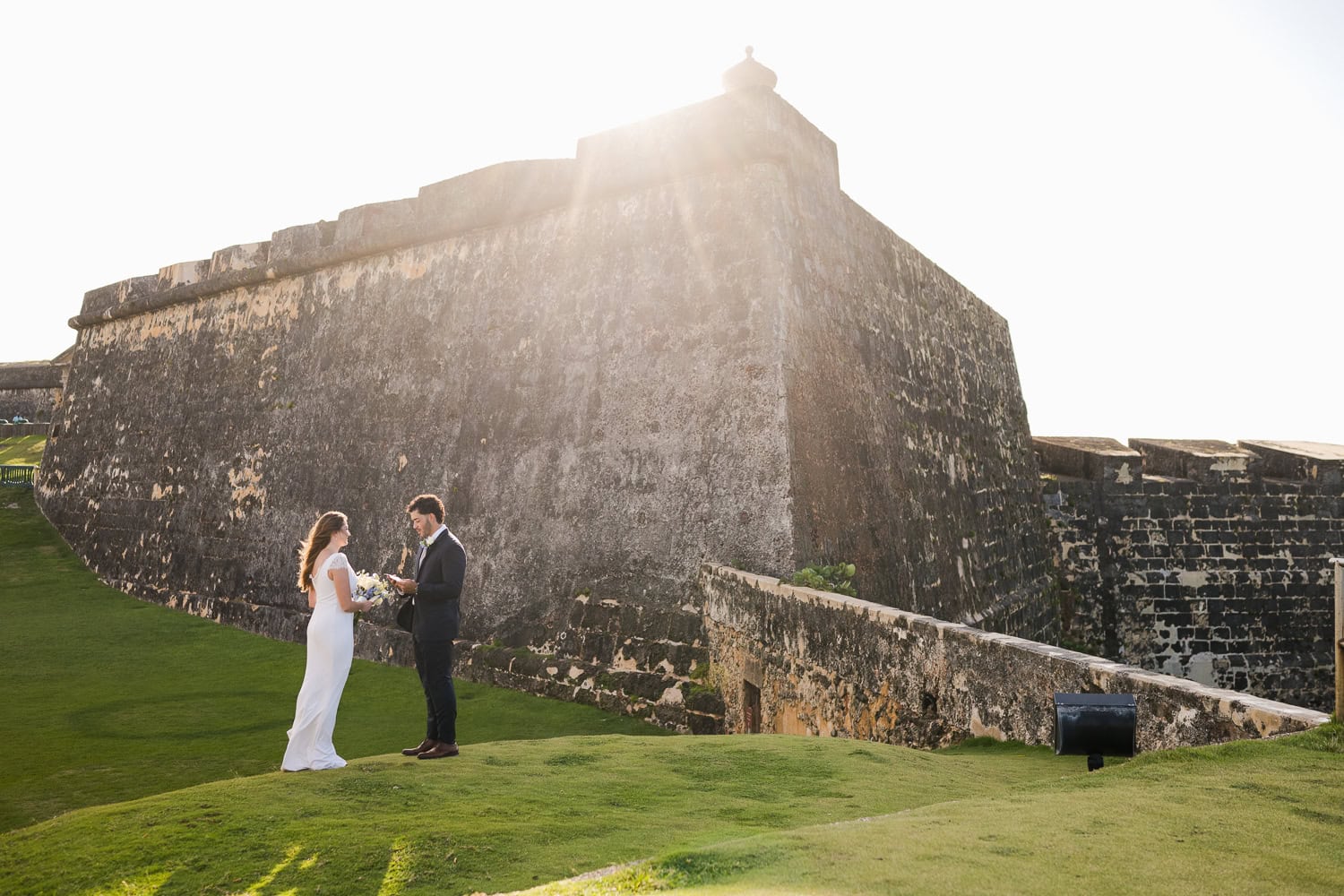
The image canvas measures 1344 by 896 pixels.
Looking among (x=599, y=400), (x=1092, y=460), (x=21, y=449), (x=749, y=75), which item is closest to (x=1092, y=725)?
(x=599, y=400)

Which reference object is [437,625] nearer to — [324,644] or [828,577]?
[324,644]

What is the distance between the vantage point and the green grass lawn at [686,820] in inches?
105

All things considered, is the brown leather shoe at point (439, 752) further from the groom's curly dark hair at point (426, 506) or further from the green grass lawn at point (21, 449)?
the green grass lawn at point (21, 449)

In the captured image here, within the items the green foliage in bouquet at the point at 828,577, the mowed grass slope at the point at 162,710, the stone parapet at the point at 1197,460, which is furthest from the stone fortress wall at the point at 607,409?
the stone parapet at the point at 1197,460

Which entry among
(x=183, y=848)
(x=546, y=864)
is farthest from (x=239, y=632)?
(x=546, y=864)

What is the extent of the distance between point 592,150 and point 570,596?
4440 millimetres

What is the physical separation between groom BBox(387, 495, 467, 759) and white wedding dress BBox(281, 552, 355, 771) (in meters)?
0.33

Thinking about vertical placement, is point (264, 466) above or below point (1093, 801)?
above

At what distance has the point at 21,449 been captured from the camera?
21.8 m

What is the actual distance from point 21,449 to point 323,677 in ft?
69.3

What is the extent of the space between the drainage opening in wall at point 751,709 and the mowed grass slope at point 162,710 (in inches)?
34.5

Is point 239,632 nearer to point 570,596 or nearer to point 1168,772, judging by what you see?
point 570,596

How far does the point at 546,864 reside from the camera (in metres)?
3.25

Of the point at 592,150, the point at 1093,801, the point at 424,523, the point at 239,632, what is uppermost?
the point at 592,150
